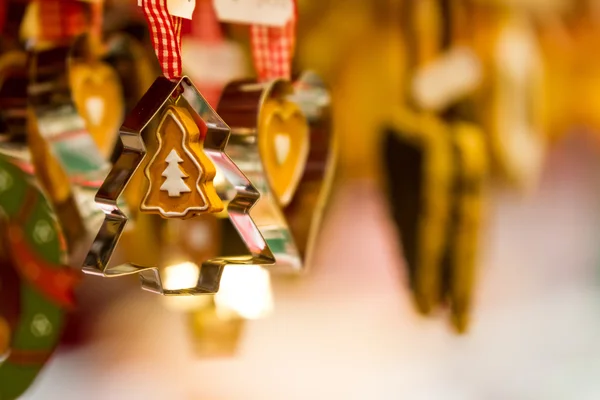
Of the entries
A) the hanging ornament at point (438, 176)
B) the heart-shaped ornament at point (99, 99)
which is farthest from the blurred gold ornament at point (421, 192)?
the heart-shaped ornament at point (99, 99)

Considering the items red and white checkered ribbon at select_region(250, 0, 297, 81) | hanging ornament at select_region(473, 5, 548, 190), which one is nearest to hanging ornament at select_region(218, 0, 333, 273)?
red and white checkered ribbon at select_region(250, 0, 297, 81)

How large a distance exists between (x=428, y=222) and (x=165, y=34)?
413 millimetres

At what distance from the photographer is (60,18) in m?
0.76

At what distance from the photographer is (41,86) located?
722 millimetres

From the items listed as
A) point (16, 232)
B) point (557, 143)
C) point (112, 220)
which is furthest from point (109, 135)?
point (557, 143)

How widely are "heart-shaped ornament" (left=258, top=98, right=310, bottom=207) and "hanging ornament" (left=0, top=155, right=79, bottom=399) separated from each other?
28 cm

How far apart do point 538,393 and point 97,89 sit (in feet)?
2.13

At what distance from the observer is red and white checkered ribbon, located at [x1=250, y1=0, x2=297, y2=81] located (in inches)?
25.4

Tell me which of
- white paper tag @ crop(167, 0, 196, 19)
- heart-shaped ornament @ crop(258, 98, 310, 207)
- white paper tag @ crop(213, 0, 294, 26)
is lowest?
heart-shaped ornament @ crop(258, 98, 310, 207)

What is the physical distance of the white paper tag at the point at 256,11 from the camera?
60cm

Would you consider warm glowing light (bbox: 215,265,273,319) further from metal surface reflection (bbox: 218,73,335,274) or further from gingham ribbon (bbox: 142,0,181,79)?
gingham ribbon (bbox: 142,0,181,79)

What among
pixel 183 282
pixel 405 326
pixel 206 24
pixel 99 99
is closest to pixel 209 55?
pixel 206 24

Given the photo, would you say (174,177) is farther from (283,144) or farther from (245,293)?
(245,293)

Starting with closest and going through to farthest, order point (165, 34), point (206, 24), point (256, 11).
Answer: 1. point (165, 34)
2. point (256, 11)
3. point (206, 24)
